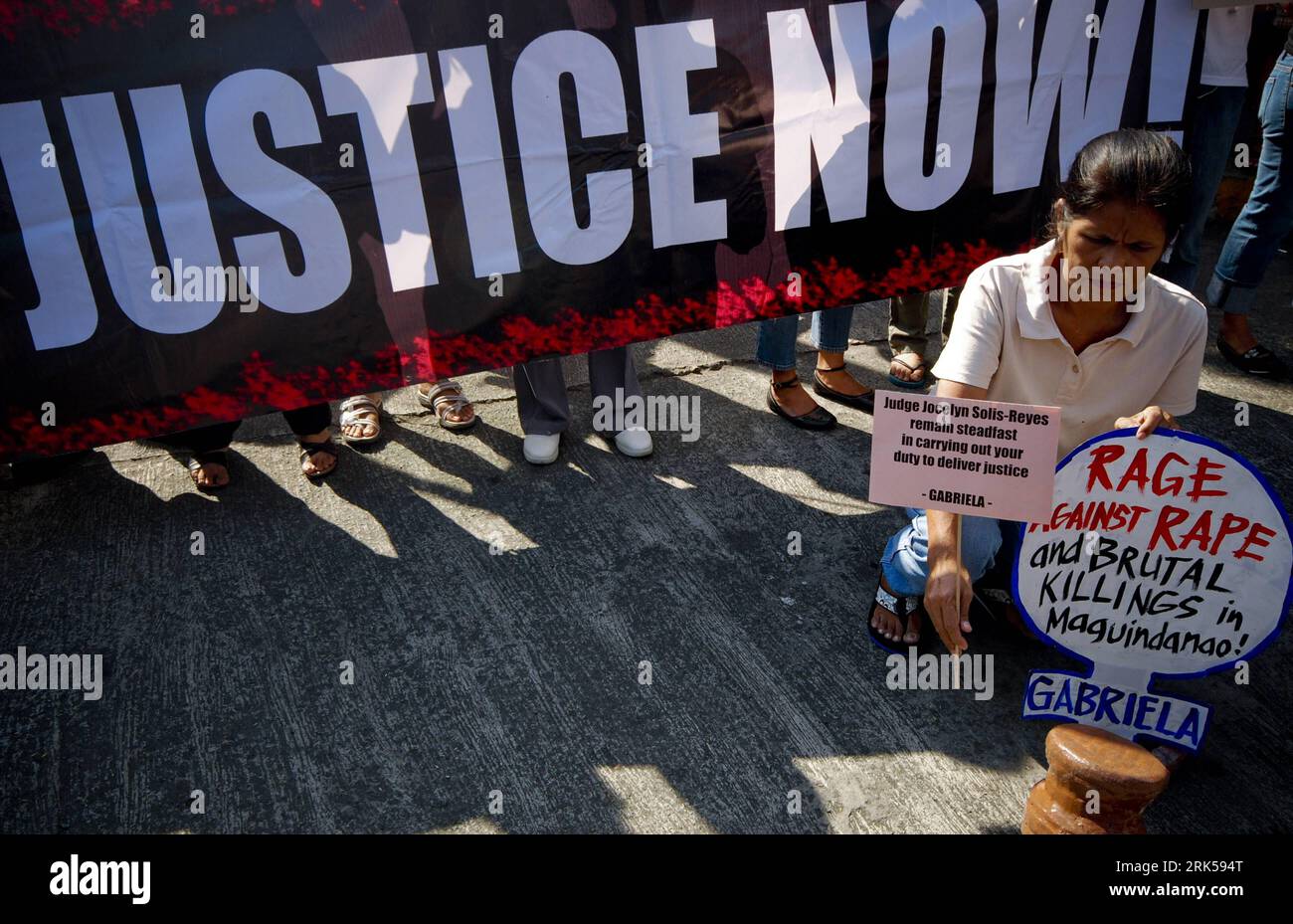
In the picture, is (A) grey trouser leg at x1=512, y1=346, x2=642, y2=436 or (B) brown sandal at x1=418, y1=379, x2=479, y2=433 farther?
(B) brown sandal at x1=418, y1=379, x2=479, y2=433

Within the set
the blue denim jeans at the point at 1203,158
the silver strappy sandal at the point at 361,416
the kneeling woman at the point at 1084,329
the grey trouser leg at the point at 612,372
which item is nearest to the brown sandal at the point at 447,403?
the silver strappy sandal at the point at 361,416

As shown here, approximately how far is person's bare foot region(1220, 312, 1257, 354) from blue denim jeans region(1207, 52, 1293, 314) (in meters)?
0.03

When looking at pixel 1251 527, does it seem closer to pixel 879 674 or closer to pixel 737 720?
pixel 879 674

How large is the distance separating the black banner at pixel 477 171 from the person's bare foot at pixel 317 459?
0.58m

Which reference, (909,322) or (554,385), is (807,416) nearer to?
(909,322)

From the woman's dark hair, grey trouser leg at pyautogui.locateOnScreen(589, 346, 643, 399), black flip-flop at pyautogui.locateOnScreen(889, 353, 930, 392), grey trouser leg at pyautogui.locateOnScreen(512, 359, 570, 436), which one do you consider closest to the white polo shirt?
the woman's dark hair

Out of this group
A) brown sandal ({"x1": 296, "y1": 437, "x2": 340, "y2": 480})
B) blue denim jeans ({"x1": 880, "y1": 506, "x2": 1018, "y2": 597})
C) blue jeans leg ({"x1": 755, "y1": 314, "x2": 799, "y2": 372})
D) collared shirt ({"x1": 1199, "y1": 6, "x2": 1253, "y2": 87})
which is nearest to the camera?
blue denim jeans ({"x1": 880, "y1": 506, "x2": 1018, "y2": 597})

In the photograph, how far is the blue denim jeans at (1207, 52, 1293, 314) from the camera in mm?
4203

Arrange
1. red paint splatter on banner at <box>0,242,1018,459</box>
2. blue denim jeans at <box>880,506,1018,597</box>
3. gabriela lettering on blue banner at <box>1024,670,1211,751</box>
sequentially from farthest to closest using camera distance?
red paint splatter on banner at <box>0,242,1018,459</box> < blue denim jeans at <box>880,506,1018,597</box> < gabriela lettering on blue banner at <box>1024,670,1211,751</box>

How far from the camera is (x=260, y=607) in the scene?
3.21 metres

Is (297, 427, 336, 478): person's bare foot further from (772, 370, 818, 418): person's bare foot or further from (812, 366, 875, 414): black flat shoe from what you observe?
(812, 366, 875, 414): black flat shoe

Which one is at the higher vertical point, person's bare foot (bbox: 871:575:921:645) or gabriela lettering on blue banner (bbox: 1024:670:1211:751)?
gabriela lettering on blue banner (bbox: 1024:670:1211:751)

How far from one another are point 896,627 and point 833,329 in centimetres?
172

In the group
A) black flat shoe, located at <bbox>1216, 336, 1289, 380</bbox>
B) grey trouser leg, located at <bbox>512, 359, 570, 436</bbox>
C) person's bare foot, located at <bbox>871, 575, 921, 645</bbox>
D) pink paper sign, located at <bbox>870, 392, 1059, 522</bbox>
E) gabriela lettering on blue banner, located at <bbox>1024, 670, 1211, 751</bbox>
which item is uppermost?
pink paper sign, located at <bbox>870, 392, 1059, 522</bbox>
